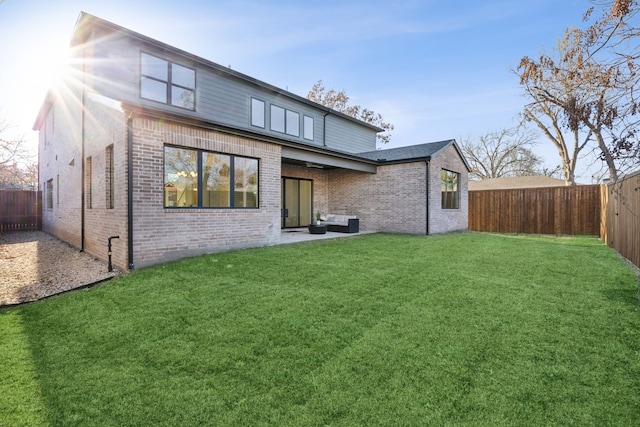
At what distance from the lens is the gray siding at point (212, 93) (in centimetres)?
923

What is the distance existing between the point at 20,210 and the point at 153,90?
13788 millimetres

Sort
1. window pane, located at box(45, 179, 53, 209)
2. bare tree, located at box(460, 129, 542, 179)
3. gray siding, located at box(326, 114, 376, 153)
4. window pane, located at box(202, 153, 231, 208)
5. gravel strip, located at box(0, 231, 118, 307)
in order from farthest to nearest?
bare tree, located at box(460, 129, 542, 179)
gray siding, located at box(326, 114, 376, 153)
window pane, located at box(45, 179, 53, 209)
window pane, located at box(202, 153, 231, 208)
gravel strip, located at box(0, 231, 118, 307)

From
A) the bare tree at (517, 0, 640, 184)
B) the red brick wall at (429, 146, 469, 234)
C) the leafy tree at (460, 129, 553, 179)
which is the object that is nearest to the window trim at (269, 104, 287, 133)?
the red brick wall at (429, 146, 469, 234)

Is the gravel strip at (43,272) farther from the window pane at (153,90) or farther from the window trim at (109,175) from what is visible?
the window pane at (153,90)

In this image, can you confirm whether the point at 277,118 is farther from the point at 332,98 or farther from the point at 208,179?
the point at 332,98

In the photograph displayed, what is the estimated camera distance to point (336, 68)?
16.3 metres

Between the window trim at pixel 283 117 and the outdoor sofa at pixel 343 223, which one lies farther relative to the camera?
the window trim at pixel 283 117

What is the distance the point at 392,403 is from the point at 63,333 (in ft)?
12.0

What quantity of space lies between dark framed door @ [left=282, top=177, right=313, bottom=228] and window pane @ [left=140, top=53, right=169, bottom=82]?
5735 millimetres

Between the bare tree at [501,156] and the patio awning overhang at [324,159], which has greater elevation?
the bare tree at [501,156]

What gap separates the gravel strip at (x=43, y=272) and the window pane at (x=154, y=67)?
5880 mm

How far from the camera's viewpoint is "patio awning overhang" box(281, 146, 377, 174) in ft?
32.6

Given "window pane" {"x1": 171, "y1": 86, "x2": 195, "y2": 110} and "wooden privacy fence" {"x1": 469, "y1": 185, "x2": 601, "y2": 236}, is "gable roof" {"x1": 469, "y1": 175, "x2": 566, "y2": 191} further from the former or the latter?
"window pane" {"x1": 171, "y1": 86, "x2": 195, "y2": 110}

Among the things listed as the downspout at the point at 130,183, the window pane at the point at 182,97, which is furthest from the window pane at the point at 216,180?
the window pane at the point at 182,97
